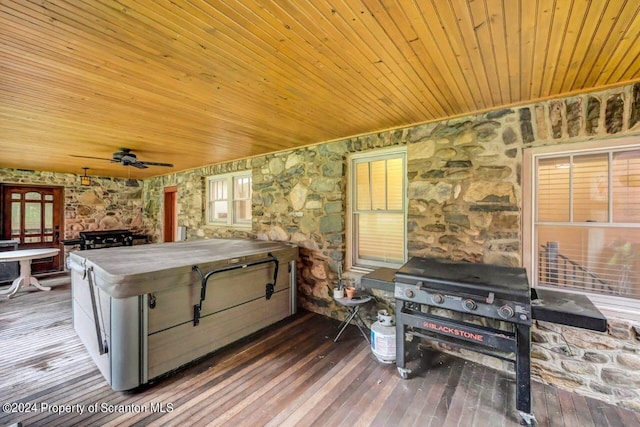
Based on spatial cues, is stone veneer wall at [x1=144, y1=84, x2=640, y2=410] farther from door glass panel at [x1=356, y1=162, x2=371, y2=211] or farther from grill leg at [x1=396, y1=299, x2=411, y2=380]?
grill leg at [x1=396, y1=299, x2=411, y2=380]

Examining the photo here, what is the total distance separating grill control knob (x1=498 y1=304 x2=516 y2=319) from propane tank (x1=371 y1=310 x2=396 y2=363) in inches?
41.6

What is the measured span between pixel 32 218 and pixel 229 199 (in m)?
5.02

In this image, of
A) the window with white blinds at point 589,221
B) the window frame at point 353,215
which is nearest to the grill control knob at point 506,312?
the window with white blinds at point 589,221

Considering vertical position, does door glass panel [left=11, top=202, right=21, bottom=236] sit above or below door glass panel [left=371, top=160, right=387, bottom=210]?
below

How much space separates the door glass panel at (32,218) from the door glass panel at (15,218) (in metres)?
0.11

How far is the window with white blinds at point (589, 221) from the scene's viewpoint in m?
2.29

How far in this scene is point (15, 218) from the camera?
6215 mm

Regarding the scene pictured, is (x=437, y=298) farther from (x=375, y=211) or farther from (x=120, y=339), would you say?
(x=120, y=339)

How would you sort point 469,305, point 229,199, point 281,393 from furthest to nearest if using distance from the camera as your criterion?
point 229,199 < point 281,393 < point 469,305

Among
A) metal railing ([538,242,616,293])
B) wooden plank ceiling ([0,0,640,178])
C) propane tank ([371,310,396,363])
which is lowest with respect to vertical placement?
propane tank ([371,310,396,363])

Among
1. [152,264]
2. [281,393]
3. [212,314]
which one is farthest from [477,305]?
[152,264]

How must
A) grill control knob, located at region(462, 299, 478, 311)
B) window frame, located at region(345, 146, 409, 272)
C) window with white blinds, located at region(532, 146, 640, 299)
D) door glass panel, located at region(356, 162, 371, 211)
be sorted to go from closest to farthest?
grill control knob, located at region(462, 299, 478, 311), window with white blinds, located at region(532, 146, 640, 299), window frame, located at region(345, 146, 409, 272), door glass panel, located at region(356, 162, 371, 211)

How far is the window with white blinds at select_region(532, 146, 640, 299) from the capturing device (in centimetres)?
229

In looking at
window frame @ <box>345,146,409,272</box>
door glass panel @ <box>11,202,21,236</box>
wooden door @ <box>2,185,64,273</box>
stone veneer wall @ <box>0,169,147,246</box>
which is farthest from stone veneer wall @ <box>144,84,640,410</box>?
door glass panel @ <box>11,202,21,236</box>
